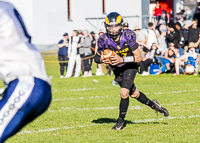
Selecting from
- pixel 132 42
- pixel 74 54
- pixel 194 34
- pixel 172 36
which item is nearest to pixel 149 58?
pixel 172 36

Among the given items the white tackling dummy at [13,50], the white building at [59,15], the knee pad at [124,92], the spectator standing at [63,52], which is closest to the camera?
the white tackling dummy at [13,50]

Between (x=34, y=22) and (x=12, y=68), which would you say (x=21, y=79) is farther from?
(x=34, y=22)

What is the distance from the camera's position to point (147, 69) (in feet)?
56.2

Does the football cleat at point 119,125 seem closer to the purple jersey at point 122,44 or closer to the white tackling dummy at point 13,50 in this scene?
the purple jersey at point 122,44

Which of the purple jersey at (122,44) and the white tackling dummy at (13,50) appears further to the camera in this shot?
the purple jersey at (122,44)

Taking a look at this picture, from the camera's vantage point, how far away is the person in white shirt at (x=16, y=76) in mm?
2598

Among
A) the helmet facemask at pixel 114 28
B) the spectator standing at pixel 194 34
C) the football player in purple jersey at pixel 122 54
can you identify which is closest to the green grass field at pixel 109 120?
the football player in purple jersey at pixel 122 54

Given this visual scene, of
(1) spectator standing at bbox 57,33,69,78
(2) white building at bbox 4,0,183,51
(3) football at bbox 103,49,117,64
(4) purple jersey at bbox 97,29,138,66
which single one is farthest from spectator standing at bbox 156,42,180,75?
(3) football at bbox 103,49,117,64

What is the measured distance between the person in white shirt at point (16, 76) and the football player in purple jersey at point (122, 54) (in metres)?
3.84

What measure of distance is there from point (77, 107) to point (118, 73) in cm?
240

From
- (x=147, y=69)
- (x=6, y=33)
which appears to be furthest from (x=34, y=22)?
(x=6, y=33)

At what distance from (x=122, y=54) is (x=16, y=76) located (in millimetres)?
4324

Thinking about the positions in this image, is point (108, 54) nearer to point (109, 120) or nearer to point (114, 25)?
point (114, 25)

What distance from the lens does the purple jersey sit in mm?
6691
